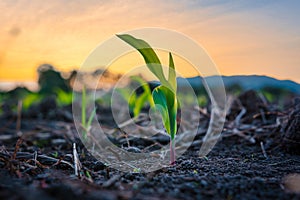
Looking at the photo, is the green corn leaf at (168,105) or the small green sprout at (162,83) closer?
the small green sprout at (162,83)

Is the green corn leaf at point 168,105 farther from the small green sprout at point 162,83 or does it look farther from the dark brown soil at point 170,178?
the dark brown soil at point 170,178

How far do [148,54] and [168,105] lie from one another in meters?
0.27

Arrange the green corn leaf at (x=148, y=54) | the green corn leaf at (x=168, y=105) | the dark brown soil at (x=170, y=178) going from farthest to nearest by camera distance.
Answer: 1. the green corn leaf at (x=168, y=105)
2. the green corn leaf at (x=148, y=54)
3. the dark brown soil at (x=170, y=178)

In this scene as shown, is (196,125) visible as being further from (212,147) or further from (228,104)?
(212,147)

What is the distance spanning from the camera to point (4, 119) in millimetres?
4578

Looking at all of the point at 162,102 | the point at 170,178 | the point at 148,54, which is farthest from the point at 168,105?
the point at 170,178

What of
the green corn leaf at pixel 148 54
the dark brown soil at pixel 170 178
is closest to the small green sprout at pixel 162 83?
the green corn leaf at pixel 148 54

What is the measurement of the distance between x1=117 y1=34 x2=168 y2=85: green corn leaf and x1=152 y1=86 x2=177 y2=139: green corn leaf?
95 mm

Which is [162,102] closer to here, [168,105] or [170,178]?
[168,105]

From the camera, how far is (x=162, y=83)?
136 centimetres

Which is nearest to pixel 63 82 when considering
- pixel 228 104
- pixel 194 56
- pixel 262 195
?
pixel 228 104

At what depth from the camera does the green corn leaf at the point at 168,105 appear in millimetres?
1431

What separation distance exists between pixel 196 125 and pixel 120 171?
1530 mm

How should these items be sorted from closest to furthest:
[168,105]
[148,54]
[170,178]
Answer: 1. [170,178]
2. [148,54]
3. [168,105]
